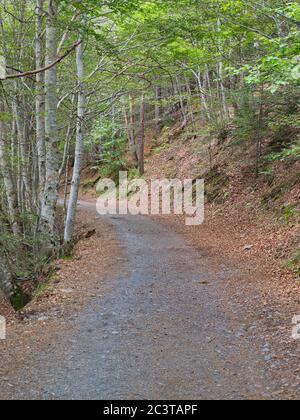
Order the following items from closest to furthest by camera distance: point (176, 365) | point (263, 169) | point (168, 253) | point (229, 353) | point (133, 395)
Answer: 1. point (133, 395)
2. point (176, 365)
3. point (229, 353)
4. point (168, 253)
5. point (263, 169)

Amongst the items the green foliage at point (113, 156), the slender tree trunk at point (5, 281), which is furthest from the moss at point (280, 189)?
the green foliage at point (113, 156)

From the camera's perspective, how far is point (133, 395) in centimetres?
442

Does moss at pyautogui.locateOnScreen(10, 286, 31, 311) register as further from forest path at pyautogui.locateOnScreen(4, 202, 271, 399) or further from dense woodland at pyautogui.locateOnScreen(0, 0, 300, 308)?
forest path at pyautogui.locateOnScreen(4, 202, 271, 399)

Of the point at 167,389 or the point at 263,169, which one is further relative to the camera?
the point at 263,169

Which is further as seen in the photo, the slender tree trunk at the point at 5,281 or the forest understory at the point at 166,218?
the slender tree trunk at the point at 5,281

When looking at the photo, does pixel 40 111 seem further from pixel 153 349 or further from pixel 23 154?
pixel 153 349

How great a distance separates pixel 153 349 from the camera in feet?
18.2

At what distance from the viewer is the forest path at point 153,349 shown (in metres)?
4.54

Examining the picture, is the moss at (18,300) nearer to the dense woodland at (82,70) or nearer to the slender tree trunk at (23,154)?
the dense woodland at (82,70)

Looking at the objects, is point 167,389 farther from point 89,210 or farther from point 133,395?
point 89,210

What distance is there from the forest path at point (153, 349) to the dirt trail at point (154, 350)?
0.04 feet

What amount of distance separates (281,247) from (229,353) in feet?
15.6

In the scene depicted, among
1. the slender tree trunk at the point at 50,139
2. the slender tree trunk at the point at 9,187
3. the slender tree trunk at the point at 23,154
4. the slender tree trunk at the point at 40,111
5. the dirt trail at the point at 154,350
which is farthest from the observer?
the slender tree trunk at the point at 23,154
